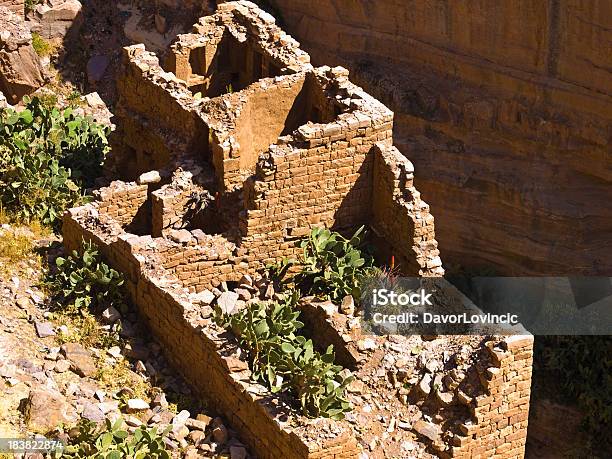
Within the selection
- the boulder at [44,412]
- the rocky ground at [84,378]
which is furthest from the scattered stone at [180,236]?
the boulder at [44,412]

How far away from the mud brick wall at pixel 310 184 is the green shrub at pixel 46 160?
10.6 feet

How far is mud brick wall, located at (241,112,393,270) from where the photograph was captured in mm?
20359

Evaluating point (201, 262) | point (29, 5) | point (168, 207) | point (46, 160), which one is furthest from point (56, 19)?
point (201, 262)

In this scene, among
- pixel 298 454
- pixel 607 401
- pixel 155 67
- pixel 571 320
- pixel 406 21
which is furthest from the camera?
pixel 406 21

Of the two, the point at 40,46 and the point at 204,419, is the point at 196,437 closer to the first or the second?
the point at 204,419

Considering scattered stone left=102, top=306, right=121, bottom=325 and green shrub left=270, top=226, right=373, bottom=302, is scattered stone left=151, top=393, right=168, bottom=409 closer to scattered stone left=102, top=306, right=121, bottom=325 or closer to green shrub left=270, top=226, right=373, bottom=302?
scattered stone left=102, top=306, right=121, bottom=325

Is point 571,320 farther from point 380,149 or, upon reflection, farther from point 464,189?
point 380,149

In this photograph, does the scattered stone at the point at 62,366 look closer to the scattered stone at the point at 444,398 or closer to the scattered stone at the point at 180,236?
the scattered stone at the point at 180,236

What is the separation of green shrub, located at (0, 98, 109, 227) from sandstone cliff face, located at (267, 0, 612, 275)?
7.33m

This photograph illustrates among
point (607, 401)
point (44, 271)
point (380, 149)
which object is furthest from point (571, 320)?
point (44, 271)

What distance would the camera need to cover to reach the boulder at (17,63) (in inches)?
1101

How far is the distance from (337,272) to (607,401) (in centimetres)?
789

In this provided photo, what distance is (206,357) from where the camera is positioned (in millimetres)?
18781

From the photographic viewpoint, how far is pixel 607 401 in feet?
86.6
